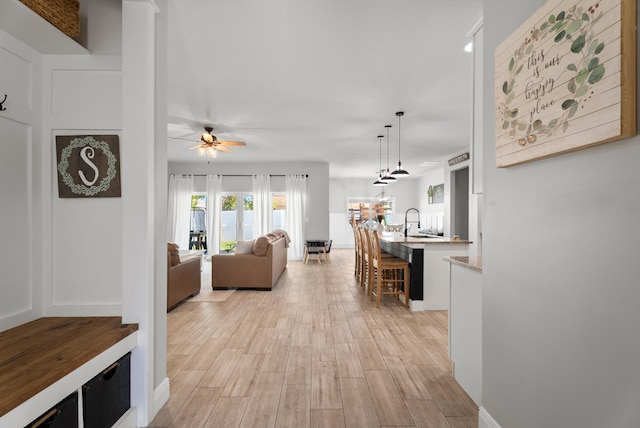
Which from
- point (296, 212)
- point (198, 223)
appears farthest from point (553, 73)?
point (198, 223)

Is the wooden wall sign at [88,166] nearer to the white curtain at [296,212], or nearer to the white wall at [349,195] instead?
the white curtain at [296,212]

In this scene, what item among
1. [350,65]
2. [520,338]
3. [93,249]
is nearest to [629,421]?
[520,338]

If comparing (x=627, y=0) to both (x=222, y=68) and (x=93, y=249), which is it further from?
(x=222, y=68)

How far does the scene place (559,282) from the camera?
123cm

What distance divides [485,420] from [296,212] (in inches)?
287

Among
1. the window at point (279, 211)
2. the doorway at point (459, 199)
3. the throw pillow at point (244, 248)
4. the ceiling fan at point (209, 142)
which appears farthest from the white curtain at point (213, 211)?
the doorway at point (459, 199)

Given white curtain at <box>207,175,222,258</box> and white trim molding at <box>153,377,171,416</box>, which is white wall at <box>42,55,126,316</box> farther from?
white curtain at <box>207,175,222,258</box>

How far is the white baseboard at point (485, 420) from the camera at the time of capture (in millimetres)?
1647

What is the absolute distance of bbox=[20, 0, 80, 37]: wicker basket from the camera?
1529 mm

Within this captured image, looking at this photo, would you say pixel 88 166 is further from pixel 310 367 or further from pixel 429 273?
pixel 429 273

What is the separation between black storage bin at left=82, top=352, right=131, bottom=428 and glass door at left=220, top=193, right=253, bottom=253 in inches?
283

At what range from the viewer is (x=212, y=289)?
5.22 metres

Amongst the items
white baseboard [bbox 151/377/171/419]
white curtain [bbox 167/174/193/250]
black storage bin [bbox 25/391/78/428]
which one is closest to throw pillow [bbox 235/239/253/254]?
white baseboard [bbox 151/377/171/419]

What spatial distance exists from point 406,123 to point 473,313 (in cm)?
364
